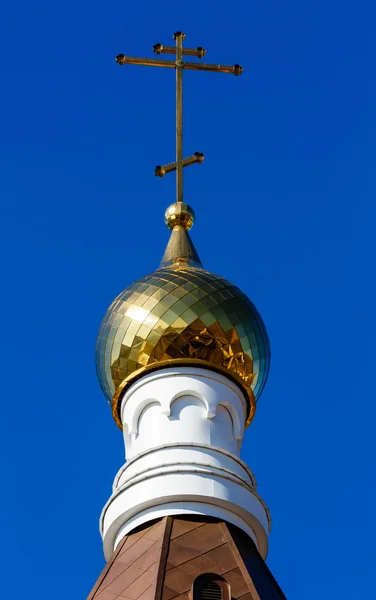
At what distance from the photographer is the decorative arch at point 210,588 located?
41.3ft

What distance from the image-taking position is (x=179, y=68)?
1733 centimetres

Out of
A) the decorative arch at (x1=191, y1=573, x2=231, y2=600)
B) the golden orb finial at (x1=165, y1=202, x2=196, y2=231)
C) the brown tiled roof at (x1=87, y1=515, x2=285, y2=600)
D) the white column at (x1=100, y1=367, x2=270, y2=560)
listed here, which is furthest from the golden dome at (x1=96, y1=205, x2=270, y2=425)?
the decorative arch at (x1=191, y1=573, x2=231, y2=600)

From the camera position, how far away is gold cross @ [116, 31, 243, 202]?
17062 mm

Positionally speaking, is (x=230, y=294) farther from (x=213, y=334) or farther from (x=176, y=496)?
(x=176, y=496)

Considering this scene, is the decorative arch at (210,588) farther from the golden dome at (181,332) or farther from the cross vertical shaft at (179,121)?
the cross vertical shaft at (179,121)

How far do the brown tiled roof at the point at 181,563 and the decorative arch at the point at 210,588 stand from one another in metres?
0.04

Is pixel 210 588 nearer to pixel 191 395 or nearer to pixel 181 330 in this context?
pixel 191 395

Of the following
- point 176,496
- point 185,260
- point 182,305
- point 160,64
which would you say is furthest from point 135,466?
point 160,64

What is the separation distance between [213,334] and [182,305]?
401 millimetres

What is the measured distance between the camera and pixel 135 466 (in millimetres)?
14203

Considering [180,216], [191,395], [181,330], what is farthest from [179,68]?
[191,395]

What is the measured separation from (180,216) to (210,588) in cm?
509

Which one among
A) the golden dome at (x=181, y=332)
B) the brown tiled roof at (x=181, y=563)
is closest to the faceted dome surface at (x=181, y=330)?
the golden dome at (x=181, y=332)

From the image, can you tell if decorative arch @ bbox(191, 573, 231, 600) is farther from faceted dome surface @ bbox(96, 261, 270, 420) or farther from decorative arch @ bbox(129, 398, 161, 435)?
faceted dome surface @ bbox(96, 261, 270, 420)
